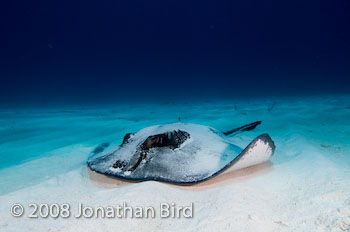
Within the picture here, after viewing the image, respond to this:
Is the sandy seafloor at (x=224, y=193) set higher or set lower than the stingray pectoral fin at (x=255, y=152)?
lower

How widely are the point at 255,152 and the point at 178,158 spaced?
77cm

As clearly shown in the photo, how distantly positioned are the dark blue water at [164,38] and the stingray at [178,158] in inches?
3203

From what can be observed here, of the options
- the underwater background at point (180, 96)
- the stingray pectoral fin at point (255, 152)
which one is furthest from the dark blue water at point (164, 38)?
the stingray pectoral fin at point (255, 152)

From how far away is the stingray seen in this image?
1968 mm

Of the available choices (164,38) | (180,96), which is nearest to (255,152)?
(180,96)

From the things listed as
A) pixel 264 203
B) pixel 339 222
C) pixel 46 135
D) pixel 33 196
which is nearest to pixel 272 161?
pixel 264 203

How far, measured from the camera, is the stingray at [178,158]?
77.5 inches

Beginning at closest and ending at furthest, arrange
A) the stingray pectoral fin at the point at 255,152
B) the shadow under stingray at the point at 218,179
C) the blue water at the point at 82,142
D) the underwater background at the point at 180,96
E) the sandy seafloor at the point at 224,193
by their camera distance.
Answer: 1. the sandy seafloor at the point at 224,193
2. the underwater background at the point at 180,96
3. the stingray pectoral fin at the point at 255,152
4. the shadow under stingray at the point at 218,179
5. the blue water at the point at 82,142

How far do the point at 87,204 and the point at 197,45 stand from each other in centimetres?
12165

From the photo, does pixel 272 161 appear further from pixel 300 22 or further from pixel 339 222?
pixel 300 22

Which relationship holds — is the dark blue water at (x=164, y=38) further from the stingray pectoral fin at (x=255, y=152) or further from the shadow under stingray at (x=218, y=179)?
the stingray pectoral fin at (x=255, y=152)

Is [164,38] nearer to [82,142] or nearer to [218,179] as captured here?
[82,142]

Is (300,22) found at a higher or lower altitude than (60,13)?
lower

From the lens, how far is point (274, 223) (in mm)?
1466
